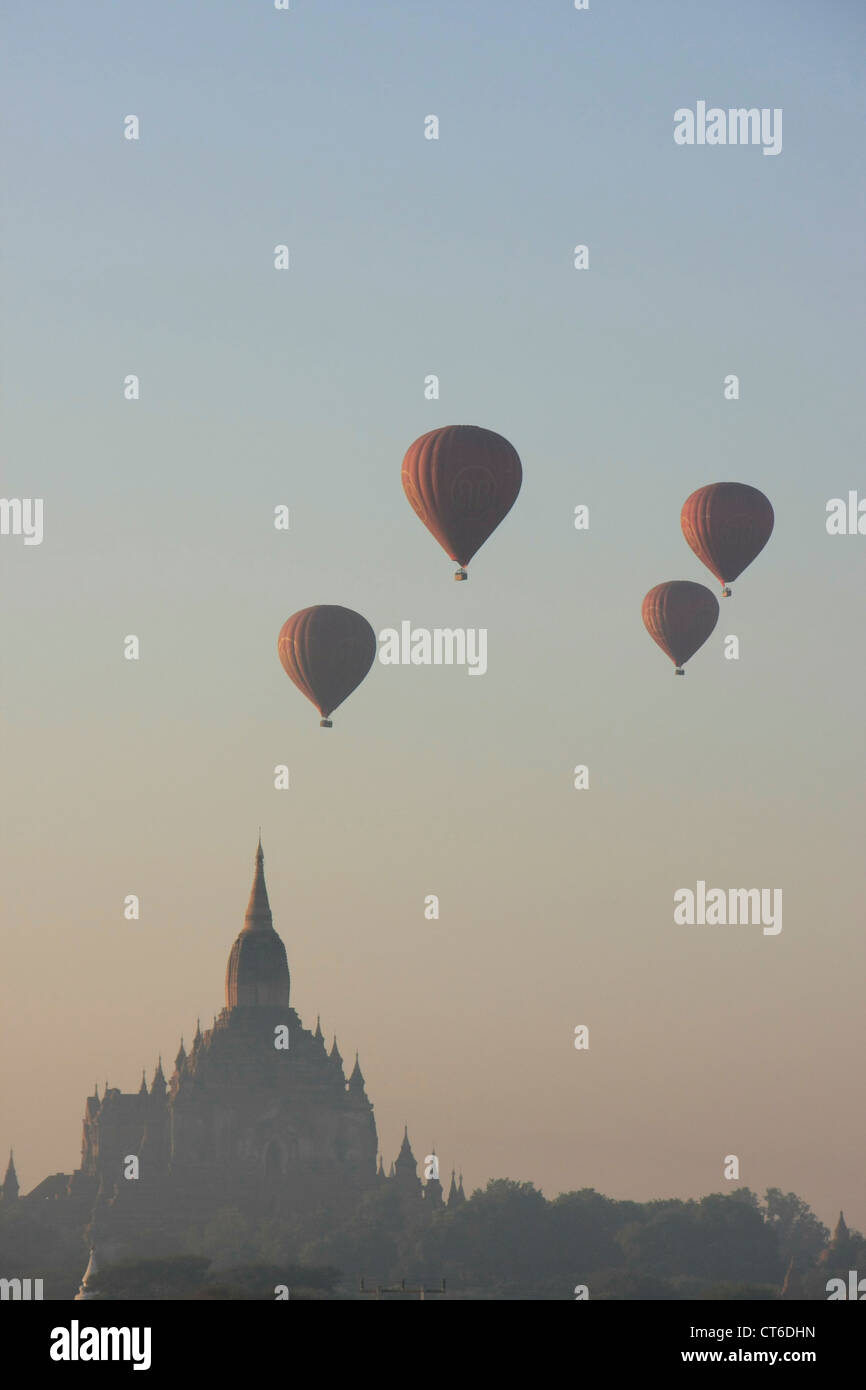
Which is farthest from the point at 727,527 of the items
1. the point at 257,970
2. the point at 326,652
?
the point at 257,970

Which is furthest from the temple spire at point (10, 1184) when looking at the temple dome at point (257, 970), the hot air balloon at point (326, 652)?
the hot air balloon at point (326, 652)

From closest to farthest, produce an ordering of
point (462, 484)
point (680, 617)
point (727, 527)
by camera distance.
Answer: point (462, 484) < point (727, 527) < point (680, 617)

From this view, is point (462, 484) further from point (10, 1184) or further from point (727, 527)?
point (10, 1184)

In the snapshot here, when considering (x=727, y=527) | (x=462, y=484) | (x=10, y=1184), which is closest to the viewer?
(x=462, y=484)

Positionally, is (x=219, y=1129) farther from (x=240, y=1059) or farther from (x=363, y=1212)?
(x=363, y=1212)

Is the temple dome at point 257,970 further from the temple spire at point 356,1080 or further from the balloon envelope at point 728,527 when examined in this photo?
the balloon envelope at point 728,527

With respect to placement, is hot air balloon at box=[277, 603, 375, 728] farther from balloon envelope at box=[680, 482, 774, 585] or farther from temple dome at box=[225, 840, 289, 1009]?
temple dome at box=[225, 840, 289, 1009]
